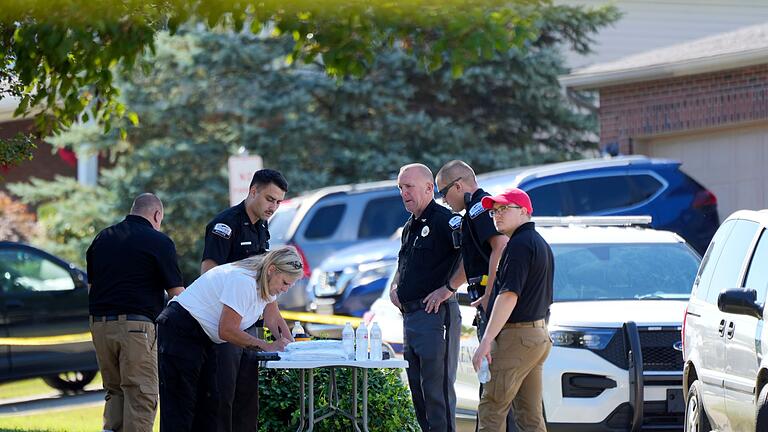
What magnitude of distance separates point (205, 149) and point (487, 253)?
778 inches

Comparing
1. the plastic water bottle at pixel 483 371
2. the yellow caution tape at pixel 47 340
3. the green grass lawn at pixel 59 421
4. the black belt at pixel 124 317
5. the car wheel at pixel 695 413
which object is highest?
the black belt at pixel 124 317

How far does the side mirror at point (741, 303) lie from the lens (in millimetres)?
7438

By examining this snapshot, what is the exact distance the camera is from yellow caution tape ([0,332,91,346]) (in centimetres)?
1441

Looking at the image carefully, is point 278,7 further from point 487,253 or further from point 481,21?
point 487,253

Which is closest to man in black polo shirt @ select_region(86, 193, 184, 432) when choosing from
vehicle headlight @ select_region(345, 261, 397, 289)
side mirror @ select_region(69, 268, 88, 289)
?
side mirror @ select_region(69, 268, 88, 289)

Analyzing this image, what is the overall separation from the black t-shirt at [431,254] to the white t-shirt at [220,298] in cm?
147

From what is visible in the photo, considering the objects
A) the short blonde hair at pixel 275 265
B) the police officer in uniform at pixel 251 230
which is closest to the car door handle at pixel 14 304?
the police officer in uniform at pixel 251 230

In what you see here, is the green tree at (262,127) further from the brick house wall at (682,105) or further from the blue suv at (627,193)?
the blue suv at (627,193)

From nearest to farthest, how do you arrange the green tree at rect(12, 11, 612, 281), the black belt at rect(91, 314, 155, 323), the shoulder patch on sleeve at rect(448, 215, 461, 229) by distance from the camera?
1. the shoulder patch on sleeve at rect(448, 215, 461, 229)
2. the black belt at rect(91, 314, 155, 323)
3. the green tree at rect(12, 11, 612, 281)

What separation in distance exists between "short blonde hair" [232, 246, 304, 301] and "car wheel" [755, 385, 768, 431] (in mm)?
2576

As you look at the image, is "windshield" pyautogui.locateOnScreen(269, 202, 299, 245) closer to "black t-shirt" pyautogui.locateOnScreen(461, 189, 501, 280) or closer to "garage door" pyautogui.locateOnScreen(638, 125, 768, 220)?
"garage door" pyautogui.locateOnScreen(638, 125, 768, 220)

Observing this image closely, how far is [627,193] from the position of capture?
16250mm

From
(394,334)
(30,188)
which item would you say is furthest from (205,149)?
(394,334)

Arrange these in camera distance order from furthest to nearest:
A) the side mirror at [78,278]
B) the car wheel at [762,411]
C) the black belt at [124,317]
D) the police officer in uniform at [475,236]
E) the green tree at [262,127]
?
the green tree at [262,127] → the side mirror at [78,278] → the black belt at [124,317] → the police officer in uniform at [475,236] → the car wheel at [762,411]
